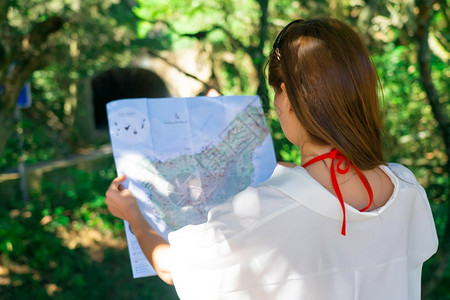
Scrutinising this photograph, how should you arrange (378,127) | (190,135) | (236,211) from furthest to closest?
(190,135) < (378,127) < (236,211)

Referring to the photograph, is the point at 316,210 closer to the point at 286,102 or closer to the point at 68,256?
the point at 286,102

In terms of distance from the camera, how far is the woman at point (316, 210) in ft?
3.27

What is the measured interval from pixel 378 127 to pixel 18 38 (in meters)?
2.20

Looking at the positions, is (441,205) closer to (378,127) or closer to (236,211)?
(378,127)

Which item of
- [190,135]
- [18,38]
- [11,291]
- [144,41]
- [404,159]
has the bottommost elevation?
[11,291]

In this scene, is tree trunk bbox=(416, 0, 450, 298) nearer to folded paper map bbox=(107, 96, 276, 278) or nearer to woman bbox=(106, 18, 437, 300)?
folded paper map bbox=(107, 96, 276, 278)

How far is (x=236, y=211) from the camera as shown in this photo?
3.30 feet

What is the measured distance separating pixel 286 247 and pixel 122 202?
0.58 meters

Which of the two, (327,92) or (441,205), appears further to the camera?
(441,205)

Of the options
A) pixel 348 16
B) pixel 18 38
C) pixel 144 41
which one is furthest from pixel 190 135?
pixel 144 41

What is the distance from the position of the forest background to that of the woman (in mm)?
293

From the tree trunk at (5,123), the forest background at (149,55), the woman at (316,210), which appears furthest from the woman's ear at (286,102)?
the tree trunk at (5,123)

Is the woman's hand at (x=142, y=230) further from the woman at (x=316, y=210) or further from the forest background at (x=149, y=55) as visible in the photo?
the forest background at (x=149, y=55)

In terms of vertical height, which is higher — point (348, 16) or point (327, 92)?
point (348, 16)
